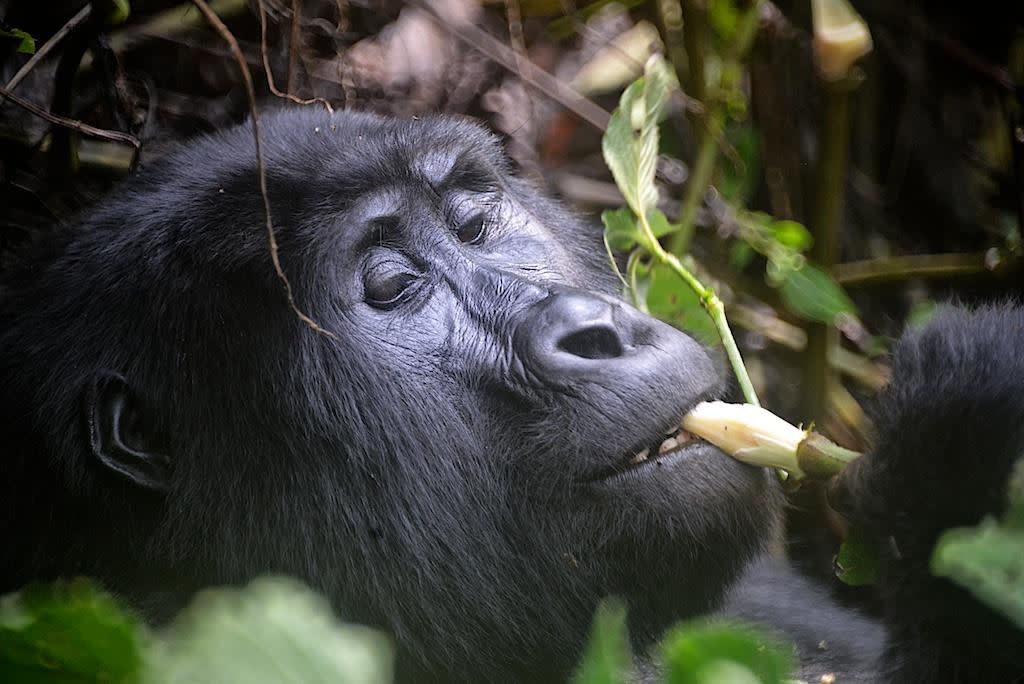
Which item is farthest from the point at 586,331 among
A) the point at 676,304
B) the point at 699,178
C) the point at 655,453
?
the point at 699,178

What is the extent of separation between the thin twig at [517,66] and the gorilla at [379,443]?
1186 mm

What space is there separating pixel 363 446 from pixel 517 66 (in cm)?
161

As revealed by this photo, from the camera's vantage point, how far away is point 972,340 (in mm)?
1633

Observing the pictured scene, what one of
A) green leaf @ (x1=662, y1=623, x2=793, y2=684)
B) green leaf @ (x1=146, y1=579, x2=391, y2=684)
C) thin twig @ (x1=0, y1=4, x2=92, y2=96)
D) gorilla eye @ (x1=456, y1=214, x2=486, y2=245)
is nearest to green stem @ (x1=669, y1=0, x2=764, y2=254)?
gorilla eye @ (x1=456, y1=214, x2=486, y2=245)

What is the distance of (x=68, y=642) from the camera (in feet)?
2.85

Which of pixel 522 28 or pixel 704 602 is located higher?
pixel 522 28

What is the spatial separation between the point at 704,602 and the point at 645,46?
7.78 ft

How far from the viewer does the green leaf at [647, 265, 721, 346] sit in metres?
2.22

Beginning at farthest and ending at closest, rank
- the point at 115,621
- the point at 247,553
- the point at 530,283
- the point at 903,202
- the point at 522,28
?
the point at 903,202 → the point at 522,28 → the point at 530,283 → the point at 247,553 → the point at 115,621


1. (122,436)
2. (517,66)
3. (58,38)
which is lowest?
(122,436)

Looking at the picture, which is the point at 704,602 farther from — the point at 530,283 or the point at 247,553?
the point at 247,553

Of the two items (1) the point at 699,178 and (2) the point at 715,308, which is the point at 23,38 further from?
(1) the point at 699,178

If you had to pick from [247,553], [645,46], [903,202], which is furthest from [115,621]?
Result: [903,202]

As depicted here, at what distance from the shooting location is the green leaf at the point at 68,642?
33.0 inches
